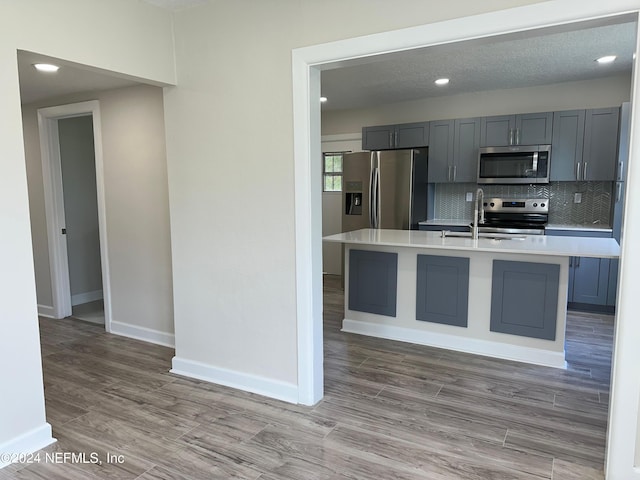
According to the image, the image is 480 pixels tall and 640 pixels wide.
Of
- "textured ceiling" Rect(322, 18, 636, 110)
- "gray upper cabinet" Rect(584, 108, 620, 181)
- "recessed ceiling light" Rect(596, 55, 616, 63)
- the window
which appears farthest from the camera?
the window

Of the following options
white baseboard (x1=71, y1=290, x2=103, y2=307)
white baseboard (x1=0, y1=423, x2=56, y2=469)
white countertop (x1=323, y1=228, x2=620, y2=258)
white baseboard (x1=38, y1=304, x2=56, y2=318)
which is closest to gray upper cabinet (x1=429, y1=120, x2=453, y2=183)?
white countertop (x1=323, y1=228, x2=620, y2=258)

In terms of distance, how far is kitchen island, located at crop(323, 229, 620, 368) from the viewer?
10.9 ft

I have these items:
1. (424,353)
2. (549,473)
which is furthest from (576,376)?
(549,473)

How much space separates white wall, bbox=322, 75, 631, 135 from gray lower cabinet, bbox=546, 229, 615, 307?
5.02ft

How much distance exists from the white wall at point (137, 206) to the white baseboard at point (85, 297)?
4.57ft

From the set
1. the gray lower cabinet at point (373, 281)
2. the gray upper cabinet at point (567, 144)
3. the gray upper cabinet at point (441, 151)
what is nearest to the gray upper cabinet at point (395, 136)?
the gray upper cabinet at point (441, 151)

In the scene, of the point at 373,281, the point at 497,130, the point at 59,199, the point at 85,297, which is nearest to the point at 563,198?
the point at 497,130

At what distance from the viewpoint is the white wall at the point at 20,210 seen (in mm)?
2117

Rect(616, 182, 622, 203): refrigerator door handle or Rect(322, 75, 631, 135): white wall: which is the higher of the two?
Rect(322, 75, 631, 135): white wall

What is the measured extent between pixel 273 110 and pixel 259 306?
1.26 metres

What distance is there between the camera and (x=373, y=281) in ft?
13.4

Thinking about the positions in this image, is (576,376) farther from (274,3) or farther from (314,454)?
(274,3)

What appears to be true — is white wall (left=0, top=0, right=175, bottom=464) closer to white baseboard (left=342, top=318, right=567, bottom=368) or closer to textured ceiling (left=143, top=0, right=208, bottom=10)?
textured ceiling (left=143, top=0, right=208, bottom=10)

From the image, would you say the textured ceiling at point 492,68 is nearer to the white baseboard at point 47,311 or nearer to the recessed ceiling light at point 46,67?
the recessed ceiling light at point 46,67
